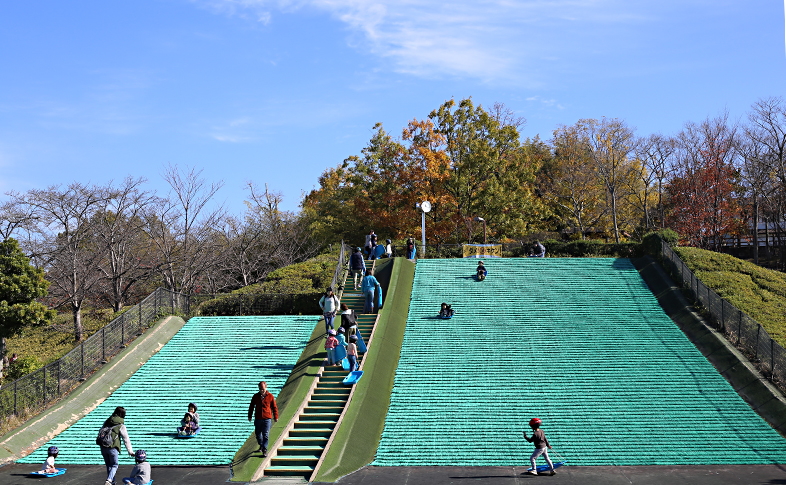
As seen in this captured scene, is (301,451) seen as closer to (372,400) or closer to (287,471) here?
(287,471)

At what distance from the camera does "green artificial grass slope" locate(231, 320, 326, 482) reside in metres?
12.9

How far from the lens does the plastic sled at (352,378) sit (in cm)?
1667

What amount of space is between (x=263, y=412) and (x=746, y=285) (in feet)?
62.5

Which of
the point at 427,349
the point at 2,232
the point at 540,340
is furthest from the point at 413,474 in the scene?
the point at 2,232

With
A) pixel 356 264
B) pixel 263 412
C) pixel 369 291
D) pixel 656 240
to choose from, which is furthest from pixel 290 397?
pixel 656 240

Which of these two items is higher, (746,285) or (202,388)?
(746,285)

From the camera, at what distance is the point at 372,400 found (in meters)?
16.2

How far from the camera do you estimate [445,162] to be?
41656mm

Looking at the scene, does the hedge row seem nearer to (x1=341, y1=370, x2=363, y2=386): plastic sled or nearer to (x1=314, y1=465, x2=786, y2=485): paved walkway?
(x1=341, y1=370, x2=363, y2=386): plastic sled

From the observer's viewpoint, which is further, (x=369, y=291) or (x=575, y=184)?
(x=575, y=184)

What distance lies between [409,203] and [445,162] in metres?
3.73

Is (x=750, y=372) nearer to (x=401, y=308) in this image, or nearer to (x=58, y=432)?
(x=401, y=308)

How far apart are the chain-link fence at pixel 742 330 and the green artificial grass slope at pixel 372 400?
1013 cm

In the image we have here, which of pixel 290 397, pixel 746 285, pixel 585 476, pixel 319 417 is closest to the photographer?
pixel 585 476
